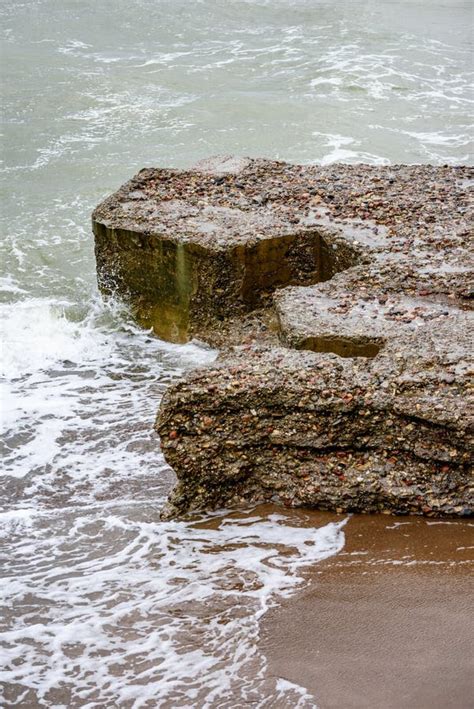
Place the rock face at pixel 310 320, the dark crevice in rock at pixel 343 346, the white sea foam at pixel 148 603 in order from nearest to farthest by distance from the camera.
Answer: the white sea foam at pixel 148 603, the rock face at pixel 310 320, the dark crevice in rock at pixel 343 346

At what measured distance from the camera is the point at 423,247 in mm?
6977

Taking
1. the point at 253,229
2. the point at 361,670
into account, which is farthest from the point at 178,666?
the point at 253,229

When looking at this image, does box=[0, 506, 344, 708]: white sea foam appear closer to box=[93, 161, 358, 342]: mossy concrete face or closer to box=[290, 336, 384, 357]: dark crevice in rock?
box=[290, 336, 384, 357]: dark crevice in rock

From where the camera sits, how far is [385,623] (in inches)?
162

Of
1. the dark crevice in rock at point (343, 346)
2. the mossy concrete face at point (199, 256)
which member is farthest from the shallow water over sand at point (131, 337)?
the dark crevice in rock at point (343, 346)

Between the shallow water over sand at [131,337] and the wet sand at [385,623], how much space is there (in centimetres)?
13

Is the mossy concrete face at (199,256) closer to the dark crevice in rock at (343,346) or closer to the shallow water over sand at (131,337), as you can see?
the shallow water over sand at (131,337)

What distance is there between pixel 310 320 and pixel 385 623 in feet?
7.86

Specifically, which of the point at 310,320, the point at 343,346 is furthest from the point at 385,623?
the point at 310,320

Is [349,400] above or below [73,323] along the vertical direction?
above

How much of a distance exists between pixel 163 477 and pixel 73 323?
3.12 metres

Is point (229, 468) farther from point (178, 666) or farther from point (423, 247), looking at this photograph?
point (423, 247)

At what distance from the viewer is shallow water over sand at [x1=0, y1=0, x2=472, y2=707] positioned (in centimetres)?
420

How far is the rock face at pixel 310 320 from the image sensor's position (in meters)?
4.95
